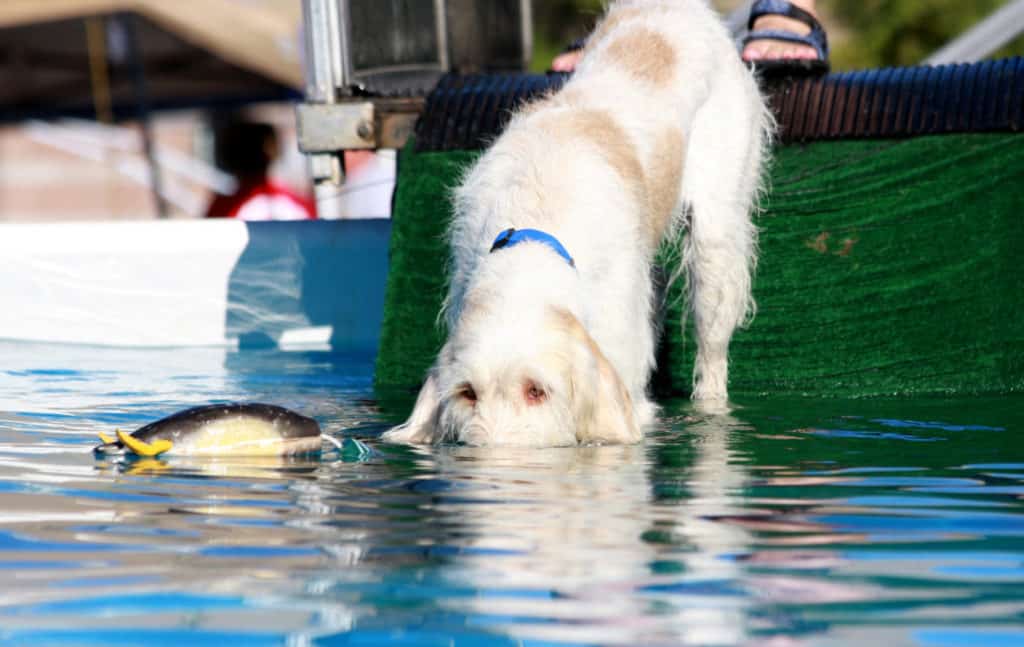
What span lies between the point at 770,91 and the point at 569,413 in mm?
2744

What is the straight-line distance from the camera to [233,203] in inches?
405

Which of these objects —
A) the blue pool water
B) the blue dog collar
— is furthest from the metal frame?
the blue dog collar

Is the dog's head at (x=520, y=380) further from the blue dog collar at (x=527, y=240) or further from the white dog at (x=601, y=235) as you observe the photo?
the blue dog collar at (x=527, y=240)

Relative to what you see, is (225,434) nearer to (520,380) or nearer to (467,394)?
(467,394)

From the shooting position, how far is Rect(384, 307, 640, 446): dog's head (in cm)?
402

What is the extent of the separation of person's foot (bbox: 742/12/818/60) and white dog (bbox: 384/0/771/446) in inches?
23.4

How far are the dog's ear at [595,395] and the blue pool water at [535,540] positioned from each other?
0.06 m

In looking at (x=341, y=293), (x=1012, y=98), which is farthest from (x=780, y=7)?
(x=341, y=293)

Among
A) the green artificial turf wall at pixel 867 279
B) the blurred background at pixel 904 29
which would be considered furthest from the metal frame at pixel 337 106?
the blurred background at pixel 904 29

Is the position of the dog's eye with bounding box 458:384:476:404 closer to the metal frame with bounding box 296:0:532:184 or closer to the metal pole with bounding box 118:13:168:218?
the metal frame with bounding box 296:0:532:184

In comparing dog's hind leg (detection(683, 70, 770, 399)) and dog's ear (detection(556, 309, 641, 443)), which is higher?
dog's hind leg (detection(683, 70, 770, 399))

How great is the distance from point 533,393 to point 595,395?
0.22 metres

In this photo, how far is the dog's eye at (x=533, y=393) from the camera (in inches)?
159

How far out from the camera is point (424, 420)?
4.35 m
